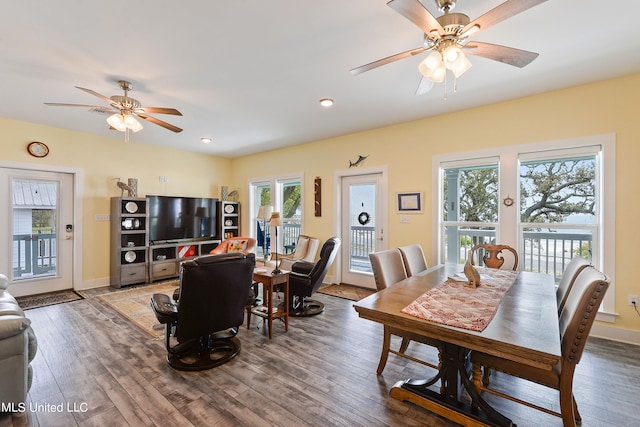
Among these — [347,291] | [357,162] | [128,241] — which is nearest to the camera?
[347,291]

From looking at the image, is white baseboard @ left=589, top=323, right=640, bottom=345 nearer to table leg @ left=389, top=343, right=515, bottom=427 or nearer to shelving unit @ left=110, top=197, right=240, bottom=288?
table leg @ left=389, top=343, right=515, bottom=427

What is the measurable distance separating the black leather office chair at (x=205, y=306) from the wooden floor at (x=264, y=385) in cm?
13

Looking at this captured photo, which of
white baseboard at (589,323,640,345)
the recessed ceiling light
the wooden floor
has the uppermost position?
the recessed ceiling light

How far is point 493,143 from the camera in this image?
3.47 meters

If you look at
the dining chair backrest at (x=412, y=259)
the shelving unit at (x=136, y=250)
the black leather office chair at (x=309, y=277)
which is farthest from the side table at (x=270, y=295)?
the shelving unit at (x=136, y=250)

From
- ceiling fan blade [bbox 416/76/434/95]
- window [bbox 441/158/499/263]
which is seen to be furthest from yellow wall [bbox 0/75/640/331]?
ceiling fan blade [bbox 416/76/434/95]

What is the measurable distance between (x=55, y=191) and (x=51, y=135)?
2.88ft

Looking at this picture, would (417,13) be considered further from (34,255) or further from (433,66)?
(34,255)

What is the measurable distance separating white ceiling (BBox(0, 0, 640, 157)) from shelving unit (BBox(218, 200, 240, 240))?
2.74 meters

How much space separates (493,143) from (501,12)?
7.55 feet

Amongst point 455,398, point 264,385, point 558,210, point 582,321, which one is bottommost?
point 264,385

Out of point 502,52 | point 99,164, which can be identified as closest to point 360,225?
point 502,52

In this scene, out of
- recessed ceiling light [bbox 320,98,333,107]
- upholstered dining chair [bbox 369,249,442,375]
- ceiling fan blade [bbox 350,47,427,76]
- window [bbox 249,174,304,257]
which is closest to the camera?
ceiling fan blade [bbox 350,47,427,76]

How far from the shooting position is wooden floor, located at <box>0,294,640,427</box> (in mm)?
1771
